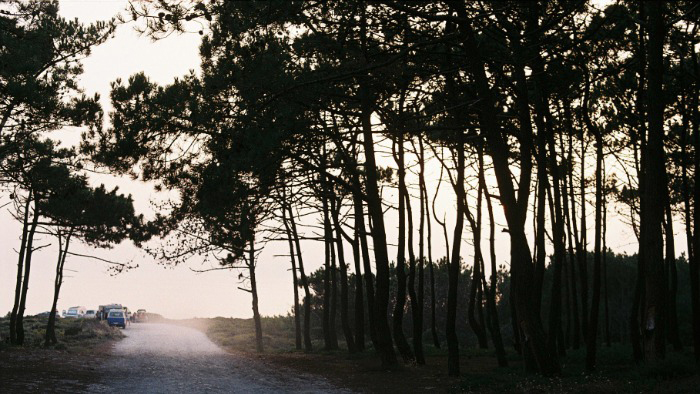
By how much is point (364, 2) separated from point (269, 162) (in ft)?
18.1

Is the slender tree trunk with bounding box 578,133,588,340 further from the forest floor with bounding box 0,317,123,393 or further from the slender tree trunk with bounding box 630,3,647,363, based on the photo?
the forest floor with bounding box 0,317,123,393

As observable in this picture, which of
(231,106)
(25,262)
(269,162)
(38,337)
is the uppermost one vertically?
(231,106)

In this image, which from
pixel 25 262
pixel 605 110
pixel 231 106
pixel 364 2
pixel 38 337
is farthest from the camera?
pixel 38 337

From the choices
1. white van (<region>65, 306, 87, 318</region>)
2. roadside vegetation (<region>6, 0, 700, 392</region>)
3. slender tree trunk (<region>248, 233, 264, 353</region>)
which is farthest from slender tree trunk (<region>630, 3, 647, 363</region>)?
white van (<region>65, 306, 87, 318</region>)

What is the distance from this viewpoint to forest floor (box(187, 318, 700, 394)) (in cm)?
1334

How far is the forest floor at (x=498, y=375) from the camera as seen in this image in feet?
43.8

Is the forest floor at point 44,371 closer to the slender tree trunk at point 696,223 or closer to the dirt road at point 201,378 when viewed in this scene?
the dirt road at point 201,378

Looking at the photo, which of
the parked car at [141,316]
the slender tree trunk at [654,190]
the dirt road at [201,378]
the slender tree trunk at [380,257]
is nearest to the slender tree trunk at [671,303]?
the slender tree trunk at [380,257]

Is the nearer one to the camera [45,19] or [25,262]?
[45,19]

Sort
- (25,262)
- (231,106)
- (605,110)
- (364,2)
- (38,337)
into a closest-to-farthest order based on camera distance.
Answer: (364,2) < (231,106) < (605,110) < (25,262) < (38,337)

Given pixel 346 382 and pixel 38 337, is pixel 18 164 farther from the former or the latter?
pixel 38 337

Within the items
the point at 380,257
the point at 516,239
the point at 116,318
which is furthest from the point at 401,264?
the point at 116,318

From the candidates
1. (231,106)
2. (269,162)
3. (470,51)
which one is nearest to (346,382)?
(269,162)

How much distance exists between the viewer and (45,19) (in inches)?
899
